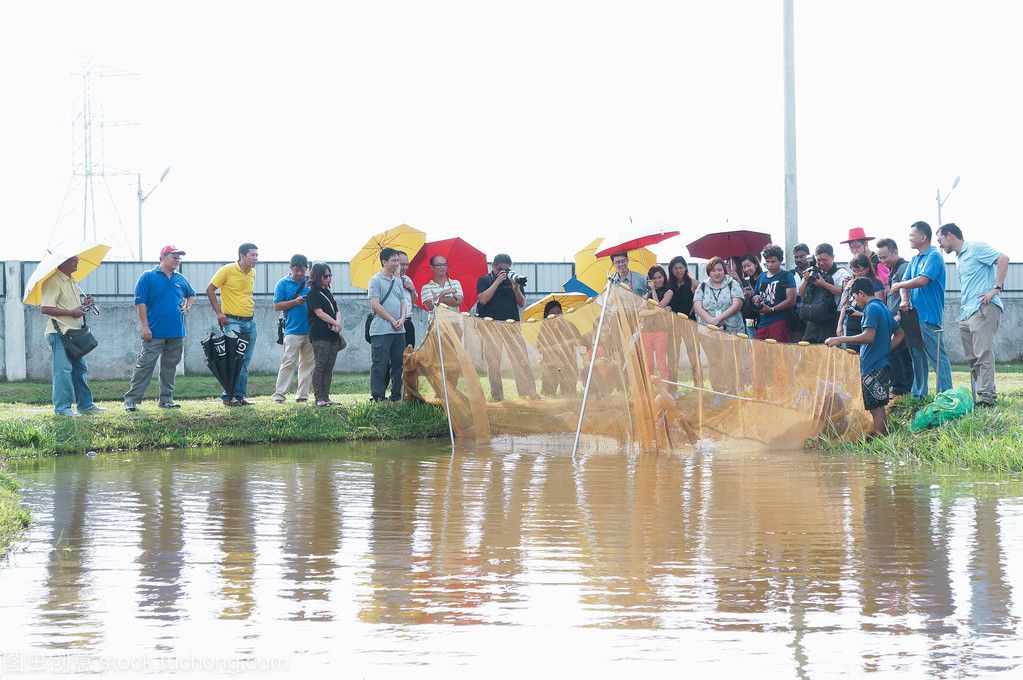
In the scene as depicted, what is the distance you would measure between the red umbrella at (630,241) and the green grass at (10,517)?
7171mm

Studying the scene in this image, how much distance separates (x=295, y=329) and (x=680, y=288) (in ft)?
15.0

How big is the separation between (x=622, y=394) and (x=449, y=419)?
2068 mm

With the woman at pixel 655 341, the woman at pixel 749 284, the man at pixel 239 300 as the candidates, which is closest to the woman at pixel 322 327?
the man at pixel 239 300

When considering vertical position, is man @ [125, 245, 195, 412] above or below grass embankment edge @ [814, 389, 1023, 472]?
above

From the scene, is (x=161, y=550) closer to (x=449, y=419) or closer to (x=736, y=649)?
(x=736, y=649)

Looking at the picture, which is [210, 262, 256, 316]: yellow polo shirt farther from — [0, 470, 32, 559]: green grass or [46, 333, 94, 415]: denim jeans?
[0, 470, 32, 559]: green grass

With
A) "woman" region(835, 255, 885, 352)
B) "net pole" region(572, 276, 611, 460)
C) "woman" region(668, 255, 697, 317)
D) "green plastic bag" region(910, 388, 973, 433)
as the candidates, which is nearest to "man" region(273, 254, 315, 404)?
"net pole" region(572, 276, 611, 460)

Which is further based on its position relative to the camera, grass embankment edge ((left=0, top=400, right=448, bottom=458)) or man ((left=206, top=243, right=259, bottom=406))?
man ((left=206, top=243, right=259, bottom=406))

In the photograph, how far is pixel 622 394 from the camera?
11938mm

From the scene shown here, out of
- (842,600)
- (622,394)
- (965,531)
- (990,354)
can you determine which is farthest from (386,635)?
(990,354)

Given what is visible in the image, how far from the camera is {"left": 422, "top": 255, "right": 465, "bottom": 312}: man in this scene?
14578 mm

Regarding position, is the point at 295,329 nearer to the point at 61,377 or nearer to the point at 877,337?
the point at 61,377

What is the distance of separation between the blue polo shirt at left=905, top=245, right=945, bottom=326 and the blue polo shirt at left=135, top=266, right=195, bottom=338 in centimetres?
782

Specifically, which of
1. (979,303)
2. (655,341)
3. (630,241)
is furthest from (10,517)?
(979,303)
